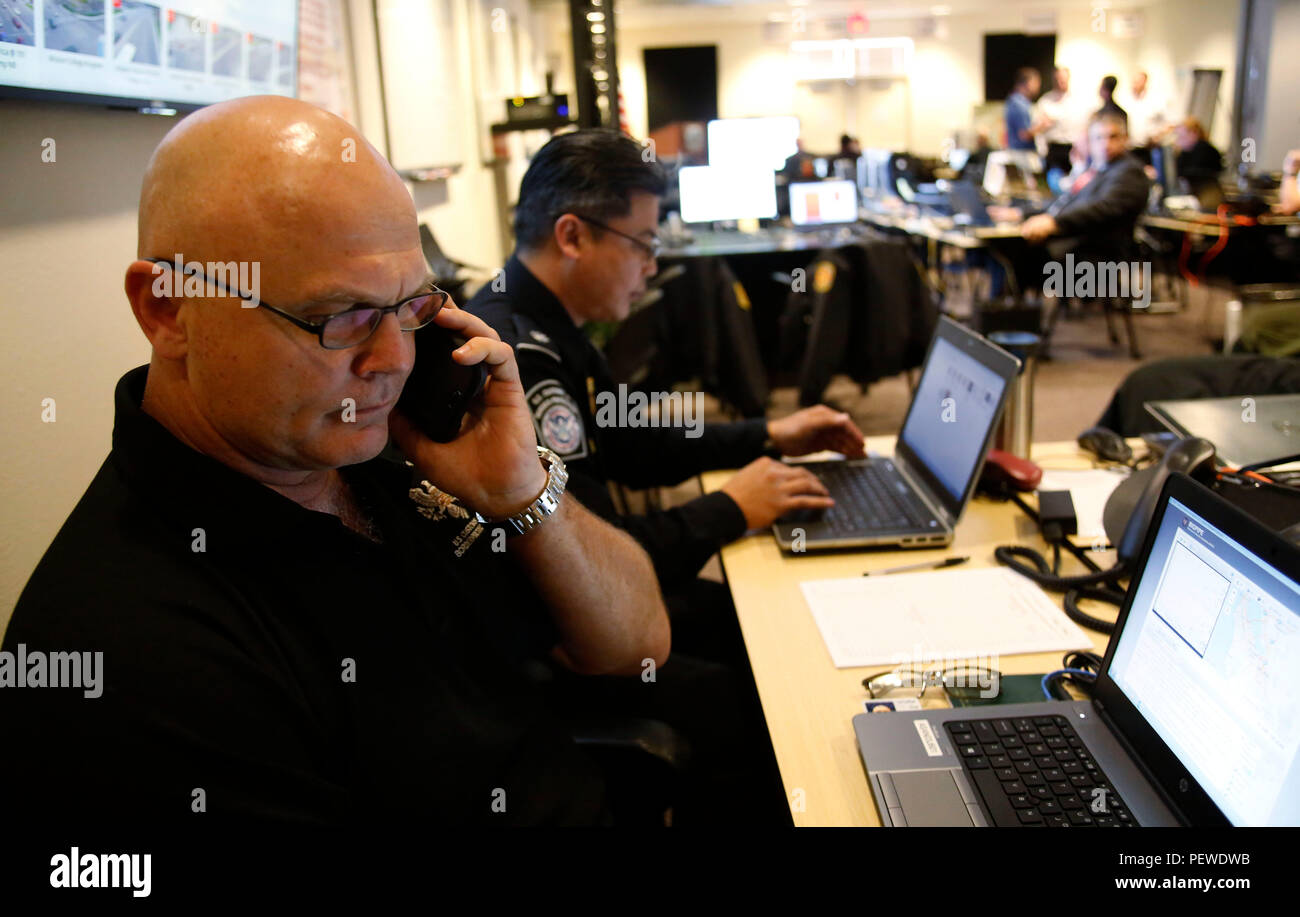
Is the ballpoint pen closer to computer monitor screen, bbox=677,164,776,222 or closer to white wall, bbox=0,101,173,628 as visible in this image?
white wall, bbox=0,101,173,628

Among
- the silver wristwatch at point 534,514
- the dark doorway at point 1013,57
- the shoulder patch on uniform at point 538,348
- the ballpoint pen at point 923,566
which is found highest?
the dark doorway at point 1013,57

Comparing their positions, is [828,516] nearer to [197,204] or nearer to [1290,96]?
[197,204]

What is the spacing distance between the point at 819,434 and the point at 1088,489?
0.51m

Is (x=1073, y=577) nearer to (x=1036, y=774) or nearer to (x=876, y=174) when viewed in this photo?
(x=1036, y=774)

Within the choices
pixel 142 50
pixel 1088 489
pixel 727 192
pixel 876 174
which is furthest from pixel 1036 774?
pixel 876 174

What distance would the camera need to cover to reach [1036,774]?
928 millimetres

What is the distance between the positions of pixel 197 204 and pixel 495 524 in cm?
49

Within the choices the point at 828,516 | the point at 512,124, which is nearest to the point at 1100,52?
the point at 512,124

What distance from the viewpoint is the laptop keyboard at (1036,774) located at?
869mm

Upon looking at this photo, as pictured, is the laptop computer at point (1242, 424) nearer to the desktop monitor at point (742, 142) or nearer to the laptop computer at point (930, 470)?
the laptop computer at point (930, 470)

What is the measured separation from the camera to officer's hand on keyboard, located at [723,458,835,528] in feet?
5.25

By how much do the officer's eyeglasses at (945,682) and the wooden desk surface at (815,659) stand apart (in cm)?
1

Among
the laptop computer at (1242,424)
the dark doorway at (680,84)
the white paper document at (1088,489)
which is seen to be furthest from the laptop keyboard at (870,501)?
the dark doorway at (680,84)

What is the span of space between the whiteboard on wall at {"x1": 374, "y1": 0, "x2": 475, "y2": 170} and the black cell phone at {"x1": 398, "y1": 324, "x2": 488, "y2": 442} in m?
2.71
